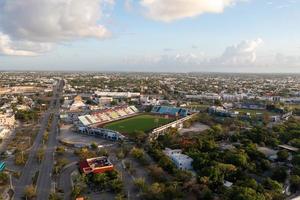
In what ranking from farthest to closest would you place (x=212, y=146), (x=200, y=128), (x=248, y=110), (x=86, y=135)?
(x=248, y=110)
(x=200, y=128)
(x=86, y=135)
(x=212, y=146)

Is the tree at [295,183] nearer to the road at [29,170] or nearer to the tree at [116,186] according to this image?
the tree at [116,186]

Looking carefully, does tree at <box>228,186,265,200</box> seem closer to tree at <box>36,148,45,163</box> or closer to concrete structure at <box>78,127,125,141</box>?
tree at <box>36,148,45,163</box>

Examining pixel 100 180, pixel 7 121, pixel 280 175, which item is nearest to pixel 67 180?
pixel 100 180

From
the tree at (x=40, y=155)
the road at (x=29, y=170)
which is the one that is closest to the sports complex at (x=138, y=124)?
the road at (x=29, y=170)

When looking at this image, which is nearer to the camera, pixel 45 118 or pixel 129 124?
pixel 129 124

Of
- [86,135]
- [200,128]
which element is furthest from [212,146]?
[86,135]

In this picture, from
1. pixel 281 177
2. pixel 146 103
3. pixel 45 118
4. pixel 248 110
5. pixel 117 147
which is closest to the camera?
pixel 281 177

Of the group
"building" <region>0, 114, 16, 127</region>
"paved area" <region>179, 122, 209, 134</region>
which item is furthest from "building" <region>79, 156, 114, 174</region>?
"building" <region>0, 114, 16, 127</region>

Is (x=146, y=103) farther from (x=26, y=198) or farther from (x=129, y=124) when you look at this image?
(x=26, y=198)
